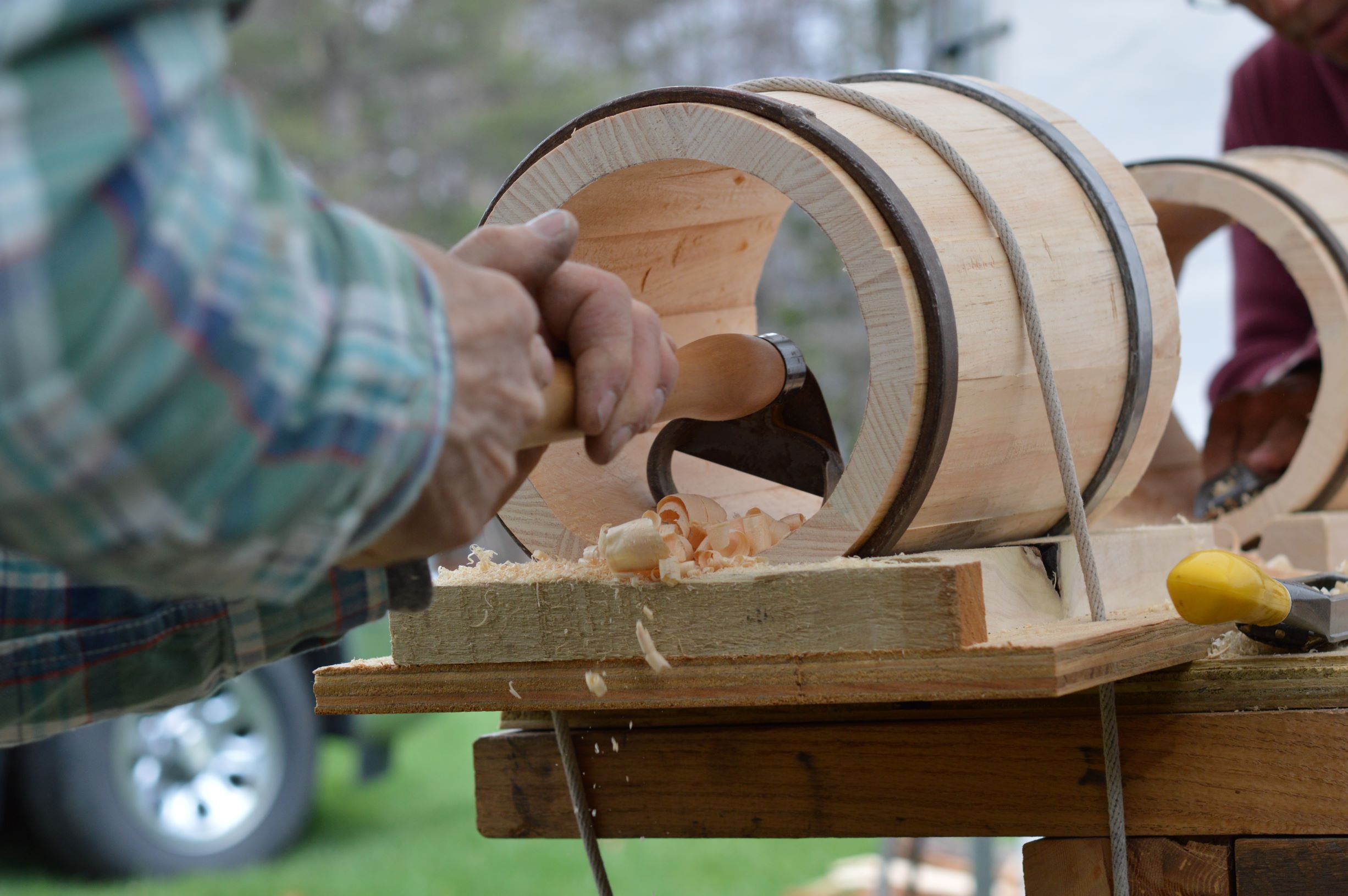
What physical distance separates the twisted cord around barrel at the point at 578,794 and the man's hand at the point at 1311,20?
6.19ft

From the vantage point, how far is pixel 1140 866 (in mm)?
1386

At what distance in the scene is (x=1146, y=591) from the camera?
160 cm

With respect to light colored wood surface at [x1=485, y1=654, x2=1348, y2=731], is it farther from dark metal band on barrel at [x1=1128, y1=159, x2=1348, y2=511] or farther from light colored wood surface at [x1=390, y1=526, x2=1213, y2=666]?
dark metal band on barrel at [x1=1128, y1=159, x2=1348, y2=511]

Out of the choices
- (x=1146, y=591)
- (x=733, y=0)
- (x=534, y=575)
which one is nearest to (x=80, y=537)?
(x=534, y=575)

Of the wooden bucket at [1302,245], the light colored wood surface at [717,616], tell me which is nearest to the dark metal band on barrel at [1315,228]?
the wooden bucket at [1302,245]

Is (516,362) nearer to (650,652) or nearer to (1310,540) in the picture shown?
(650,652)

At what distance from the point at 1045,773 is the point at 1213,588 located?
36 cm

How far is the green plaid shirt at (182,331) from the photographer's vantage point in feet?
2.05

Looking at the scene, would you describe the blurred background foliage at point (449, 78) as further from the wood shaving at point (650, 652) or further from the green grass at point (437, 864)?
the wood shaving at point (650, 652)

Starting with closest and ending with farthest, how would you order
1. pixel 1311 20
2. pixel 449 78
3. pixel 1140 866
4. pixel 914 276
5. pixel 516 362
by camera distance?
pixel 516 362, pixel 914 276, pixel 1140 866, pixel 1311 20, pixel 449 78

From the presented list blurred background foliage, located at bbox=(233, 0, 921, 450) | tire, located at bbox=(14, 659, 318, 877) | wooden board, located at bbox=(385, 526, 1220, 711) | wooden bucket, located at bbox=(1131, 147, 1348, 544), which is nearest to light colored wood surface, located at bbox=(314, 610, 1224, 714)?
wooden board, located at bbox=(385, 526, 1220, 711)

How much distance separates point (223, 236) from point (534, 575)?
67 cm

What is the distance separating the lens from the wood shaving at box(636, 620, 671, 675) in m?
1.20

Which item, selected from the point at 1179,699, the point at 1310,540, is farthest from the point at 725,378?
the point at 1310,540
